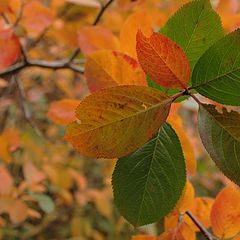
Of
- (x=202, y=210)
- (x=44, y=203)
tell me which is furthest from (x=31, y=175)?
(x=202, y=210)

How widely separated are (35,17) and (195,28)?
2.02ft

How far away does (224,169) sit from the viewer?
1.18 ft

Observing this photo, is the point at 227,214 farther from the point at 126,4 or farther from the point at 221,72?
the point at 126,4

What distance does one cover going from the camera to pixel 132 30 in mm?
577

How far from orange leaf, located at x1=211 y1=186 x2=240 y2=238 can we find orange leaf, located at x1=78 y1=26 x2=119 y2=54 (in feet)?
0.97

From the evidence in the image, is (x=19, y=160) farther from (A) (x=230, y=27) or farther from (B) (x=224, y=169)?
(B) (x=224, y=169)

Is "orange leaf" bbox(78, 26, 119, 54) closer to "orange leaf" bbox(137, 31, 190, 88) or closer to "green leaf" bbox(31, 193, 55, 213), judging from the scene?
"orange leaf" bbox(137, 31, 190, 88)

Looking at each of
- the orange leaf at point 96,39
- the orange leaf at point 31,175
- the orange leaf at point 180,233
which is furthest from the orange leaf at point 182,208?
the orange leaf at point 31,175

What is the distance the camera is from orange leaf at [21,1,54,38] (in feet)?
3.07

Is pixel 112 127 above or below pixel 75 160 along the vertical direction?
above

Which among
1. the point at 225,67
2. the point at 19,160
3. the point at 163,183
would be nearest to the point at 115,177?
the point at 163,183

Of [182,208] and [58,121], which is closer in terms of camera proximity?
[182,208]

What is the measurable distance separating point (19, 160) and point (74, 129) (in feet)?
5.31

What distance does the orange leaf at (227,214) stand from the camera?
0.51 meters
